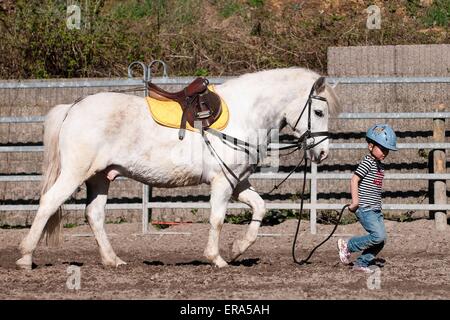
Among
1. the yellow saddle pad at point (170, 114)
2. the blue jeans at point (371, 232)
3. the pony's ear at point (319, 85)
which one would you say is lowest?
the blue jeans at point (371, 232)

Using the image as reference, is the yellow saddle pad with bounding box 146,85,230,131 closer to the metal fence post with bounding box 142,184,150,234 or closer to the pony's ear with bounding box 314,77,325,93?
the pony's ear with bounding box 314,77,325,93

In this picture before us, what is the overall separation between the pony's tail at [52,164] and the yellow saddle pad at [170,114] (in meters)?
0.87

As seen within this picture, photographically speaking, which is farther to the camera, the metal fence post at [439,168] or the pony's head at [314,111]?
the metal fence post at [439,168]

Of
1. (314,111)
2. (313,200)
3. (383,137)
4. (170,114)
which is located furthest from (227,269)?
(313,200)

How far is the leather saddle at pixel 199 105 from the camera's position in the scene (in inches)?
345

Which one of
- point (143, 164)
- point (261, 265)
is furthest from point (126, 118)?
point (261, 265)

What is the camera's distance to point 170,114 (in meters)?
8.80

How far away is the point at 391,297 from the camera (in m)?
7.07

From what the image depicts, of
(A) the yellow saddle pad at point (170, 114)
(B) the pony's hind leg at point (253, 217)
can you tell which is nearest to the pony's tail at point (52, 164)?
(A) the yellow saddle pad at point (170, 114)

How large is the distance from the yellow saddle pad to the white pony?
0.06m

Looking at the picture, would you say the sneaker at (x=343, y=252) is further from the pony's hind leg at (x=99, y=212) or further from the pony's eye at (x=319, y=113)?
the pony's hind leg at (x=99, y=212)

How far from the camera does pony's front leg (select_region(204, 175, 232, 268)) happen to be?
28.8ft

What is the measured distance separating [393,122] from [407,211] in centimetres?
117

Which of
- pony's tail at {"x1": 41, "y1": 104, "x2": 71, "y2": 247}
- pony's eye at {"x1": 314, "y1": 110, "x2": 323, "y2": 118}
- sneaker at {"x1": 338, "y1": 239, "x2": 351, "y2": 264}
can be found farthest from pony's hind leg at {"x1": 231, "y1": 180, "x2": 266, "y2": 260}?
pony's tail at {"x1": 41, "y1": 104, "x2": 71, "y2": 247}
